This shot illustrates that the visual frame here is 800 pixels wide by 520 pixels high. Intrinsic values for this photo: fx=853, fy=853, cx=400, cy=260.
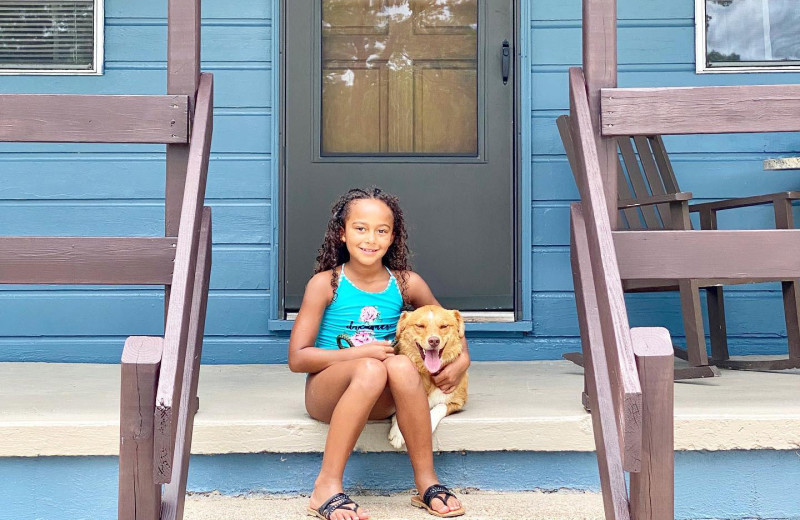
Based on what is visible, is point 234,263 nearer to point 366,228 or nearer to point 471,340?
point 471,340

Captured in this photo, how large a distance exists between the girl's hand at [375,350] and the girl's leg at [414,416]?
0.05 meters

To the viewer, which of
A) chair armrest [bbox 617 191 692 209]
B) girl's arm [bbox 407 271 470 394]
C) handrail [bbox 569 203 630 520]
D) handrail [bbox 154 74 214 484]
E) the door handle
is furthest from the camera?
the door handle

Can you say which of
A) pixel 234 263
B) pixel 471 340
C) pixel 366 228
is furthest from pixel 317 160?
pixel 366 228

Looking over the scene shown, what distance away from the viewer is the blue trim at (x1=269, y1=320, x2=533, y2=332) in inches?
166

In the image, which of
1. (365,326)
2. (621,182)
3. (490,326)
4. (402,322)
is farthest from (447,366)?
(621,182)

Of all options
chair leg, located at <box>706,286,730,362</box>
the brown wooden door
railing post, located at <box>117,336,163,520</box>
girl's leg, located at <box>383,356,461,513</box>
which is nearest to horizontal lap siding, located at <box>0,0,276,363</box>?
the brown wooden door

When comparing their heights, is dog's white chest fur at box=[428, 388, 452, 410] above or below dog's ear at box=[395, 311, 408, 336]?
below

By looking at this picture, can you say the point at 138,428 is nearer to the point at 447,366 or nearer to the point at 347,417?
the point at 347,417

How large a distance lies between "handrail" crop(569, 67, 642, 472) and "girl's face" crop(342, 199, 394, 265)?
65 cm

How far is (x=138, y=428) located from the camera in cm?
200

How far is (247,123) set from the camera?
4.28 m

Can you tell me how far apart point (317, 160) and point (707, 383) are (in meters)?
2.13

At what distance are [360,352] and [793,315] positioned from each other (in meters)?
2.21

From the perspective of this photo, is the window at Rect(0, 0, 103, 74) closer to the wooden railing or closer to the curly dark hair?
the wooden railing
